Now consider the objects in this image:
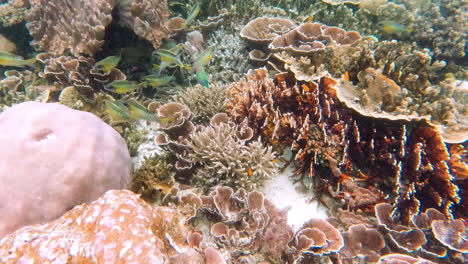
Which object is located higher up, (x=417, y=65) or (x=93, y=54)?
(x=417, y=65)

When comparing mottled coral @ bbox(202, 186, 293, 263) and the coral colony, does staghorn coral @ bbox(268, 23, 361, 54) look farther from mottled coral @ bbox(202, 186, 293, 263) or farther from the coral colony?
mottled coral @ bbox(202, 186, 293, 263)

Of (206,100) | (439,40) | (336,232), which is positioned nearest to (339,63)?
(206,100)

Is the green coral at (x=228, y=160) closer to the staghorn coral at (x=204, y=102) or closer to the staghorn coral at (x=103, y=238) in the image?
the staghorn coral at (x=204, y=102)

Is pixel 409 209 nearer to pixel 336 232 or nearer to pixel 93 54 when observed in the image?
pixel 336 232

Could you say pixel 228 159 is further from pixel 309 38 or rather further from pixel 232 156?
pixel 309 38

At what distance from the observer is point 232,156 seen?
374 centimetres

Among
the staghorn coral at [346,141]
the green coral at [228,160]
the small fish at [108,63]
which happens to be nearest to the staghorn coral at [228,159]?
the green coral at [228,160]

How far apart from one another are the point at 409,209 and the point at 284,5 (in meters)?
6.40

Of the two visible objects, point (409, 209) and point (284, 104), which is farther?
point (284, 104)

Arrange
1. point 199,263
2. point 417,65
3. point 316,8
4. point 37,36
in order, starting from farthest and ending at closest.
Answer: point 316,8 → point 37,36 → point 417,65 → point 199,263

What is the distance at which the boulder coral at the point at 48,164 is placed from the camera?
2852mm

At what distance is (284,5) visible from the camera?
7.40 m

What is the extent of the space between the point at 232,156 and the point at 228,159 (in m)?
0.08

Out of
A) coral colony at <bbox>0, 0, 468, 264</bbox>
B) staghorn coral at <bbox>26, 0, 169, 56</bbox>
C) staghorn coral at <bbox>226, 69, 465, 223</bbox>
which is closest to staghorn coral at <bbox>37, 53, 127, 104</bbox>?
coral colony at <bbox>0, 0, 468, 264</bbox>
